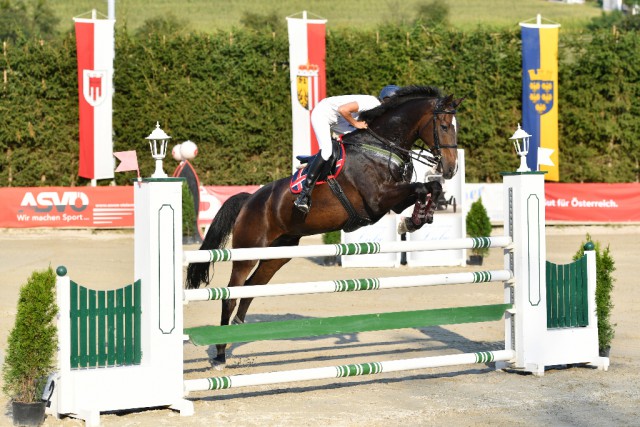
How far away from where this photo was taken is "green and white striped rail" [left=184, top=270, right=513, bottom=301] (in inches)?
230

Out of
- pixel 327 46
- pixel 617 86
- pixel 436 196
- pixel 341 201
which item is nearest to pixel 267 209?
pixel 341 201

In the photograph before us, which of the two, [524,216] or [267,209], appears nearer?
[524,216]

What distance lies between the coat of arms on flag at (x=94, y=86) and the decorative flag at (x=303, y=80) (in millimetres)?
3860

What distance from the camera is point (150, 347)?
565cm

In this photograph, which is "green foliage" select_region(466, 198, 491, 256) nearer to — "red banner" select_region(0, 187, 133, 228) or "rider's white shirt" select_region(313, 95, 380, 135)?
"red banner" select_region(0, 187, 133, 228)

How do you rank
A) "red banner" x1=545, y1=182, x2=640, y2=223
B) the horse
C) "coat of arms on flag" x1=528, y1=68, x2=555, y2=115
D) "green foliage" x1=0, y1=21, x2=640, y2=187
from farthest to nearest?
"green foliage" x1=0, y1=21, x2=640, y2=187 < "coat of arms on flag" x1=528, y1=68, x2=555, y2=115 < "red banner" x1=545, y1=182, x2=640, y2=223 < the horse

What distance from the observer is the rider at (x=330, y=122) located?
6.86 meters

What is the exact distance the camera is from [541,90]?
20.0 m

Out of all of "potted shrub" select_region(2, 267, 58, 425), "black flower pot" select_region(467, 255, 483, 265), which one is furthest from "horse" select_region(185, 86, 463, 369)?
"black flower pot" select_region(467, 255, 483, 265)

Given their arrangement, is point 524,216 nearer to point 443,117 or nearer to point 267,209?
point 443,117

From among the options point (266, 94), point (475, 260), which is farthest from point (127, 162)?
point (266, 94)

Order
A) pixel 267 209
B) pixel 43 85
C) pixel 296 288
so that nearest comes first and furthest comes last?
pixel 296 288, pixel 267 209, pixel 43 85

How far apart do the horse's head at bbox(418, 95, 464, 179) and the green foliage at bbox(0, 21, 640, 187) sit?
1403cm

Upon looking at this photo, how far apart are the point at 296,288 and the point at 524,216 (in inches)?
70.8
